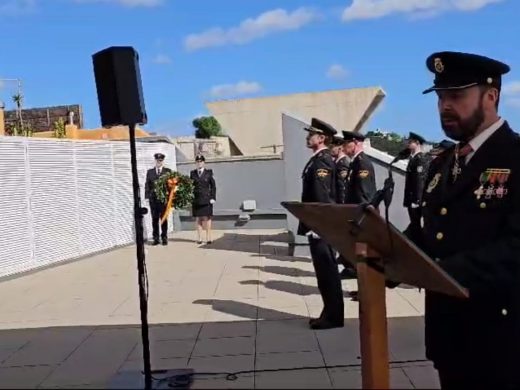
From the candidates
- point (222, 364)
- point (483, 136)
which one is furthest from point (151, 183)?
point (483, 136)

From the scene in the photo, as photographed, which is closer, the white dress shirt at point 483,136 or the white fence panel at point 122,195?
the white dress shirt at point 483,136

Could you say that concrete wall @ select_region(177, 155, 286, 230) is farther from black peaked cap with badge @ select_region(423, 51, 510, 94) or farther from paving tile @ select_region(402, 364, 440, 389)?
black peaked cap with badge @ select_region(423, 51, 510, 94)

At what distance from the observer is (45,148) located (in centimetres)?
1255

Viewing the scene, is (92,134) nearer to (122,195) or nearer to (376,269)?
(122,195)

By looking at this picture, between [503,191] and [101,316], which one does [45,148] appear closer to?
[101,316]

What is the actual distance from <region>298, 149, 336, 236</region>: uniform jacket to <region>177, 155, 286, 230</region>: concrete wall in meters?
10.7

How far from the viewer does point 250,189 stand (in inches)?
713

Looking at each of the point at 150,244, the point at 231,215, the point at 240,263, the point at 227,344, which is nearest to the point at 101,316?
the point at 227,344

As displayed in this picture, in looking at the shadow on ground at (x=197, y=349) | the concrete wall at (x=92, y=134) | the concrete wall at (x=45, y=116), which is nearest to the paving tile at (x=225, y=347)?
the shadow on ground at (x=197, y=349)

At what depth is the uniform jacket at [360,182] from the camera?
28.0 feet

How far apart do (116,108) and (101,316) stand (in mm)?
3190

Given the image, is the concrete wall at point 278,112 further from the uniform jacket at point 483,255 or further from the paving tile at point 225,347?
the uniform jacket at point 483,255

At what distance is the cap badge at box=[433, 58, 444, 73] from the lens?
2762mm

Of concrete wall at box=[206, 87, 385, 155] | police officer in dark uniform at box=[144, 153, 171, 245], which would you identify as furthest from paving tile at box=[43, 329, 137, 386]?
concrete wall at box=[206, 87, 385, 155]
